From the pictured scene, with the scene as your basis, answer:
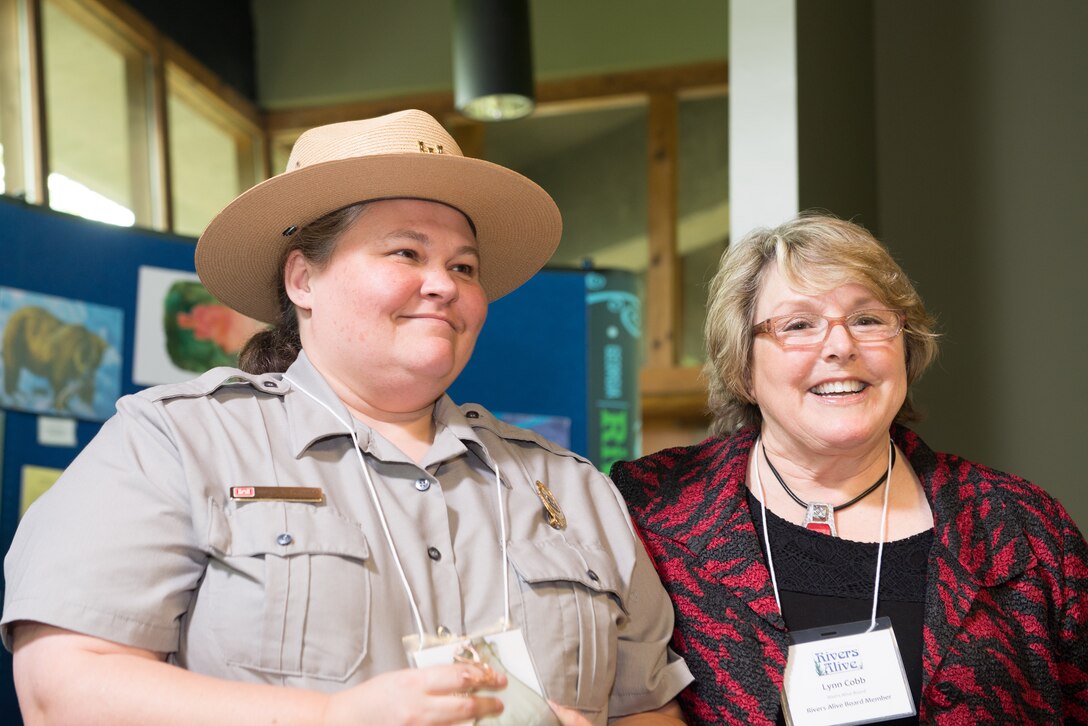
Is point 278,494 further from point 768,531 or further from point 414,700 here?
point 768,531

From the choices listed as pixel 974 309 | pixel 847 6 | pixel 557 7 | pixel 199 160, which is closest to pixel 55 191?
pixel 199 160

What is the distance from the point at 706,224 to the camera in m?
7.09

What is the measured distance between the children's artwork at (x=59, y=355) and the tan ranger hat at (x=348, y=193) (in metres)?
1.06

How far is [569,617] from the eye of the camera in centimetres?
171

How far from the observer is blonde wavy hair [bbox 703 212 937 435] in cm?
210

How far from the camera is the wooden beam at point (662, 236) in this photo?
697 centimetres

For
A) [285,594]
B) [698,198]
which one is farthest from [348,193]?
[698,198]

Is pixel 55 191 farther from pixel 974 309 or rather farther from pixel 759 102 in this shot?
pixel 974 309

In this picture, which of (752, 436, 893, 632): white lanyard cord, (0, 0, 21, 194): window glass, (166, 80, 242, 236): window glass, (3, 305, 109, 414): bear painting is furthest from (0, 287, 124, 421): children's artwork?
(166, 80, 242, 236): window glass

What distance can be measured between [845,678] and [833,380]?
519mm

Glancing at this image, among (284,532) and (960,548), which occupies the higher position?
(284,532)

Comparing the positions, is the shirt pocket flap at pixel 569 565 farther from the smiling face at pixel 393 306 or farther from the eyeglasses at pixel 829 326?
the eyeglasses at pixel 829 326

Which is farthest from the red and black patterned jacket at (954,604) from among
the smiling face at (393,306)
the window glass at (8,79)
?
the window glass at (8,79)

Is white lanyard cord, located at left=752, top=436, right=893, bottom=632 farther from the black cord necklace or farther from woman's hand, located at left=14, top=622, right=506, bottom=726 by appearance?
woman's hand, located at left=14, top=622, right=506, bottom=726
